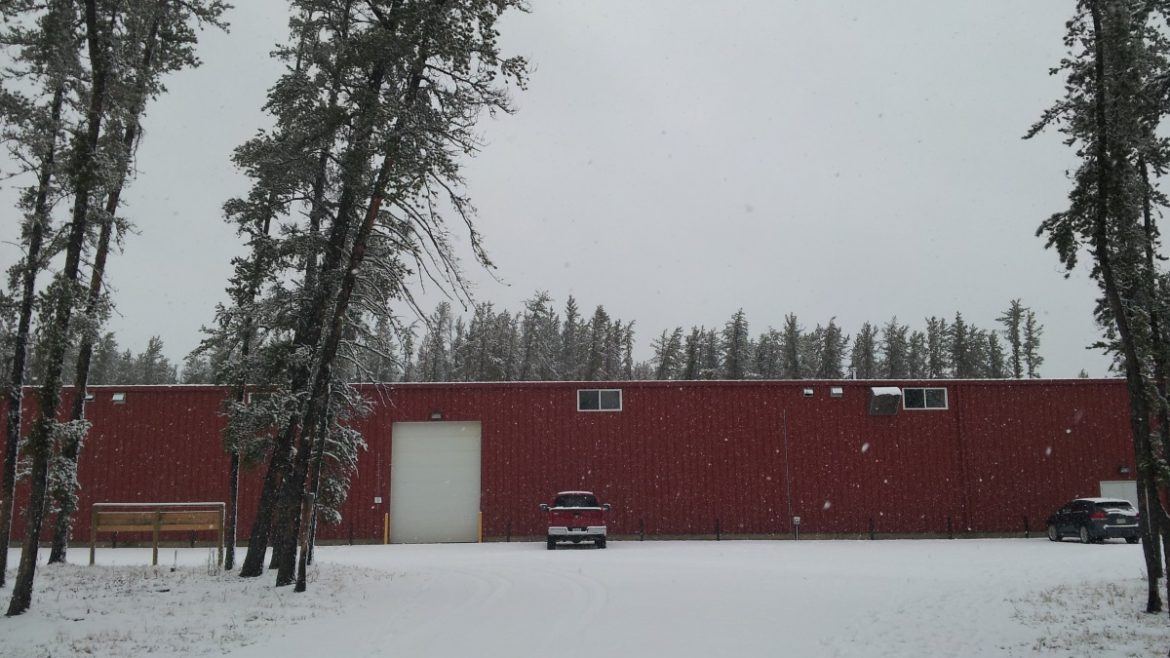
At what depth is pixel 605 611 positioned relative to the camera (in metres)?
10.8

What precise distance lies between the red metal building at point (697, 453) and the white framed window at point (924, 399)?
0.05 m

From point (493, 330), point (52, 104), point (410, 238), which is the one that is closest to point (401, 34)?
point (410, 238)

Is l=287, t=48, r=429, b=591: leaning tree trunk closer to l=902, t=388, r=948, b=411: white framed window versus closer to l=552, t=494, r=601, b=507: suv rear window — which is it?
l=552, t=494, r=601, b=507: suv rear window

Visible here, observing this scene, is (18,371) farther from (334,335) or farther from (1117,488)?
(1117,488)

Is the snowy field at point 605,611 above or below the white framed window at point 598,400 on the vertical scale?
below

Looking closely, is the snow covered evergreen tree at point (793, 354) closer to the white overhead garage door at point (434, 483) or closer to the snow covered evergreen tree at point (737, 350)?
the snow covered evergreen tree at point (737, 350)

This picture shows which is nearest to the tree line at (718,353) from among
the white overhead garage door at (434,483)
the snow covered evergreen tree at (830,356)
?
the snow covered evergreen tree at (830,356)

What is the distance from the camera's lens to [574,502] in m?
21.9

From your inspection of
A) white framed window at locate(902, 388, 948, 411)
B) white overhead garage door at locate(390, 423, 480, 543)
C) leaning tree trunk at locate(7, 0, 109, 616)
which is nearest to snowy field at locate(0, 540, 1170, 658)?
leaning tree trunk at locate(7, 0, 109, 616)

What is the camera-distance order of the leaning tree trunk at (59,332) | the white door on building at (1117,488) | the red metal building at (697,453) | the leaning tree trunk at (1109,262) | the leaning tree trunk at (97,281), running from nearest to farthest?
the leaning tree trunk at (59,332), the leaning tree trunk at (1109,262), the leaning tree trunk at (97,281), the red metal building at (697,453), the white door on building at (1117,488)

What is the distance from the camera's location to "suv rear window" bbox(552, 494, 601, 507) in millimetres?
21906

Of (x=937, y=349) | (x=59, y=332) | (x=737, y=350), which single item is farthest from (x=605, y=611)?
(x=937, y=349)

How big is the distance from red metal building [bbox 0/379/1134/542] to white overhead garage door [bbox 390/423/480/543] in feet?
0.14

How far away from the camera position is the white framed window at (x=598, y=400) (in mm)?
26172
